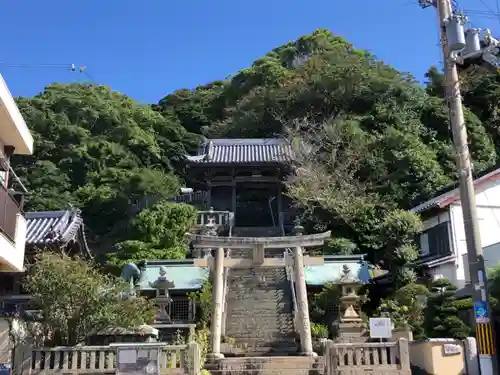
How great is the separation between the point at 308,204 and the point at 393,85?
13.7 meters

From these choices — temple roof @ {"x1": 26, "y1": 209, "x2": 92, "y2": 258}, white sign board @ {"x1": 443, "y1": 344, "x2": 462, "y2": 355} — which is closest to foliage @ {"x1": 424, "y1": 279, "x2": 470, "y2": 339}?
white sign board @ {"x1": 443, "y1": 344, "x2": 462, "y2": 355}

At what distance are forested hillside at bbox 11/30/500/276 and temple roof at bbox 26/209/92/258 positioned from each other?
10.3 metres

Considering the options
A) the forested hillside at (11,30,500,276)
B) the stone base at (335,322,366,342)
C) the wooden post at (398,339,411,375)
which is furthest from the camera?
the forested hillside at (11,30,500,276)

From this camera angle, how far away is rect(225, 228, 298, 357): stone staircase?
1878 centimetres

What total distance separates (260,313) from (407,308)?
5.53m

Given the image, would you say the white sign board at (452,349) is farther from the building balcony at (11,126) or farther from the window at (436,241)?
the building balcony at (11,126)

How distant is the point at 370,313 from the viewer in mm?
22344

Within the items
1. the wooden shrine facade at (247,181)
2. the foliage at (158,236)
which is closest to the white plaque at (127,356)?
the foliage at (158,236)

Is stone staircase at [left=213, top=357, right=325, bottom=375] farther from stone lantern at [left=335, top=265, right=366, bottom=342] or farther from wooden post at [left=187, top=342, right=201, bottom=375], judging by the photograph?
wooden post at [left=187, top=342, right=201, bottom=375]

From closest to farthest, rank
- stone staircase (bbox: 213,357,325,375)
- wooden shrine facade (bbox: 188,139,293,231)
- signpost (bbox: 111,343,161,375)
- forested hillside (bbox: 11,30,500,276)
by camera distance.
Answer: signpost (bbox: 111,343,161,375) < stone staircase (bbox: 213,357,325,375) < forested hillside (bbox: 11,30,500,276) < wooden shrine facade (bbox: 188,139,293,231)

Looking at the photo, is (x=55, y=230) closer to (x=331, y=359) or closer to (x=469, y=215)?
(x=331, y=359)

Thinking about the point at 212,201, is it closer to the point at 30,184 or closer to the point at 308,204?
the point at 308,204

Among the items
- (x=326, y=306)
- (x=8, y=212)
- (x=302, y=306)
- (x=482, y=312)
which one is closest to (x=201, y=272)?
(x=326, y=306)

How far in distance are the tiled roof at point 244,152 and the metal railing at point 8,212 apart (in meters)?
21.6
